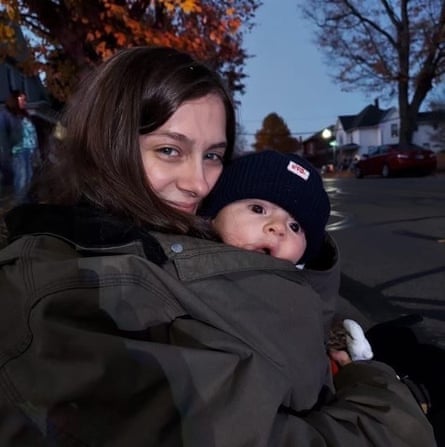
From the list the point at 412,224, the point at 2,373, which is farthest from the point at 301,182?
the point at 412,224

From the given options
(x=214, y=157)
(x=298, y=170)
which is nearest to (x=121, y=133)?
(x=214, y=157)

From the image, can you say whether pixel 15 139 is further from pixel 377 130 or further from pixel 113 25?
pixel 377 130

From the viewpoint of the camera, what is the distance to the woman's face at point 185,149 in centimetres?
165

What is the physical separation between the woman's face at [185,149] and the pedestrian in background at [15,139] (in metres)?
6.98

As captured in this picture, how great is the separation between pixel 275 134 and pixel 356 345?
8937 cm

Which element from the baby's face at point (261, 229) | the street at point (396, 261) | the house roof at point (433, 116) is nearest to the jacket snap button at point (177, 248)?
the baby's face at point (261, 229)

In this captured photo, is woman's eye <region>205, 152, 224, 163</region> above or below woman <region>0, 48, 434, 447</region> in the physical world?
above

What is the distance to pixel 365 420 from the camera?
4.28 ft

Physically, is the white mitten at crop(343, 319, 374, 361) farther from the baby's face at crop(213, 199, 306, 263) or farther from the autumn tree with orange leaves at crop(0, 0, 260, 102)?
the autumn tree with orange leaves at crop(0, 0, 260, 102)

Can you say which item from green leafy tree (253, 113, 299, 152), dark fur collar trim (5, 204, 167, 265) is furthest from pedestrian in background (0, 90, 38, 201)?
green leafy tree (253, 113, 299, 152)

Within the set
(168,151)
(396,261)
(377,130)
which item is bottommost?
(396,261)

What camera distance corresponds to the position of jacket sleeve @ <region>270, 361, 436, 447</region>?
1.21m

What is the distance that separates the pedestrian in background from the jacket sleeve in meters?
7.53

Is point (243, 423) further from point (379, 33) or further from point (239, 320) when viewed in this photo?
point (379, 33)
